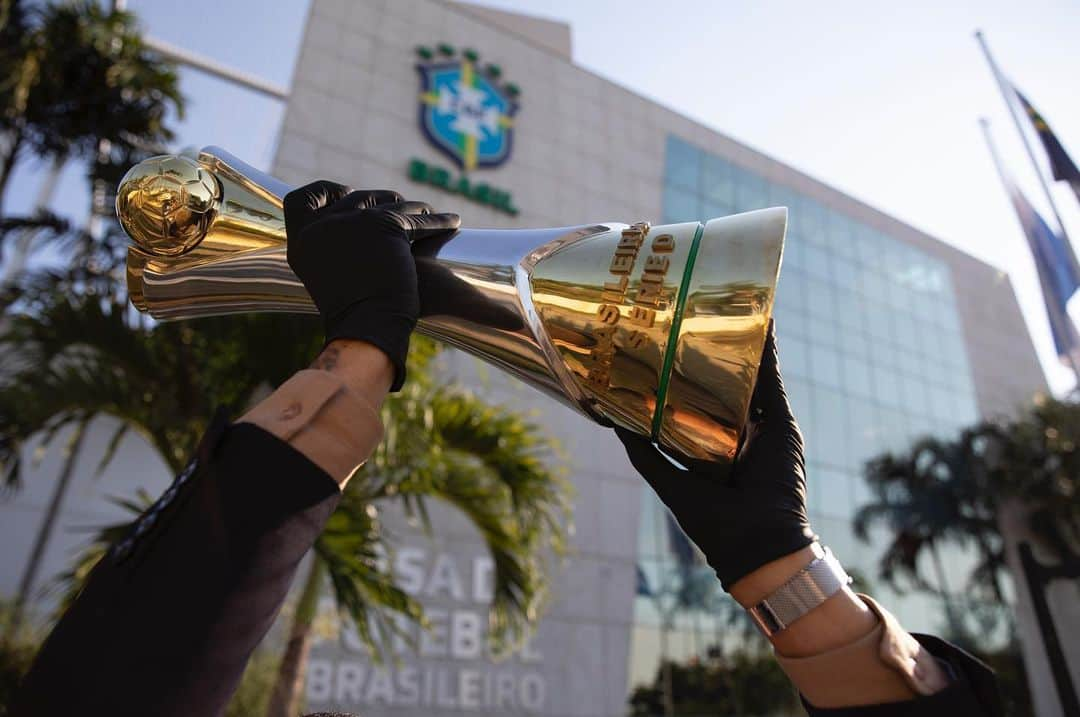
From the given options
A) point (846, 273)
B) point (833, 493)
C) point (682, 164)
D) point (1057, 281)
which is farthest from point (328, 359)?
point (846, 273)

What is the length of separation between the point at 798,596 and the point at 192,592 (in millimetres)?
536

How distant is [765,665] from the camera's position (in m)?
11.4

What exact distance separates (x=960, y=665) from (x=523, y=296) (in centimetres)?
63

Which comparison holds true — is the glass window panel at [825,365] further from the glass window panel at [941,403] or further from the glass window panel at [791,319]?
the glass window panel at [941,403]

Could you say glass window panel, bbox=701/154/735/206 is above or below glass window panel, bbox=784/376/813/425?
above

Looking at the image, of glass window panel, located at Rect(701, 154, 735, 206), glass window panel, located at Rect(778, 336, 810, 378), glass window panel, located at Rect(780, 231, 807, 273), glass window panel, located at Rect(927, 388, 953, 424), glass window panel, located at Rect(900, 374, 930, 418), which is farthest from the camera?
glass window panel, located at Rect(927, 388, 953, 424)

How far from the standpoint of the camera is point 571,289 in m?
0.89

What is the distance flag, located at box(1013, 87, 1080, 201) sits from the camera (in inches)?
197

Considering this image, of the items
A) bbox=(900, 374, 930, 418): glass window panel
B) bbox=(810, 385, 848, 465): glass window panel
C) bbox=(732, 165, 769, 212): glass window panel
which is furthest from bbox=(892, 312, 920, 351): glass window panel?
bbox=(732, 165, 769, 212): glass window panel

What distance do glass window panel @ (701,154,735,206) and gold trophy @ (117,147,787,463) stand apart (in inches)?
589

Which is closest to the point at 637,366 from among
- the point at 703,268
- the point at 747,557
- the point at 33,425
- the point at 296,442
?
the point at 703,268

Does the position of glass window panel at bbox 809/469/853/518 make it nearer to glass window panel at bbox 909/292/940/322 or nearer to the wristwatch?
glass window panel at bbox 909/292/940/322

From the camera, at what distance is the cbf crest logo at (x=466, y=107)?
1162cm

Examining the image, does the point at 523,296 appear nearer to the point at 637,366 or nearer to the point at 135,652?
the point at 637,366
